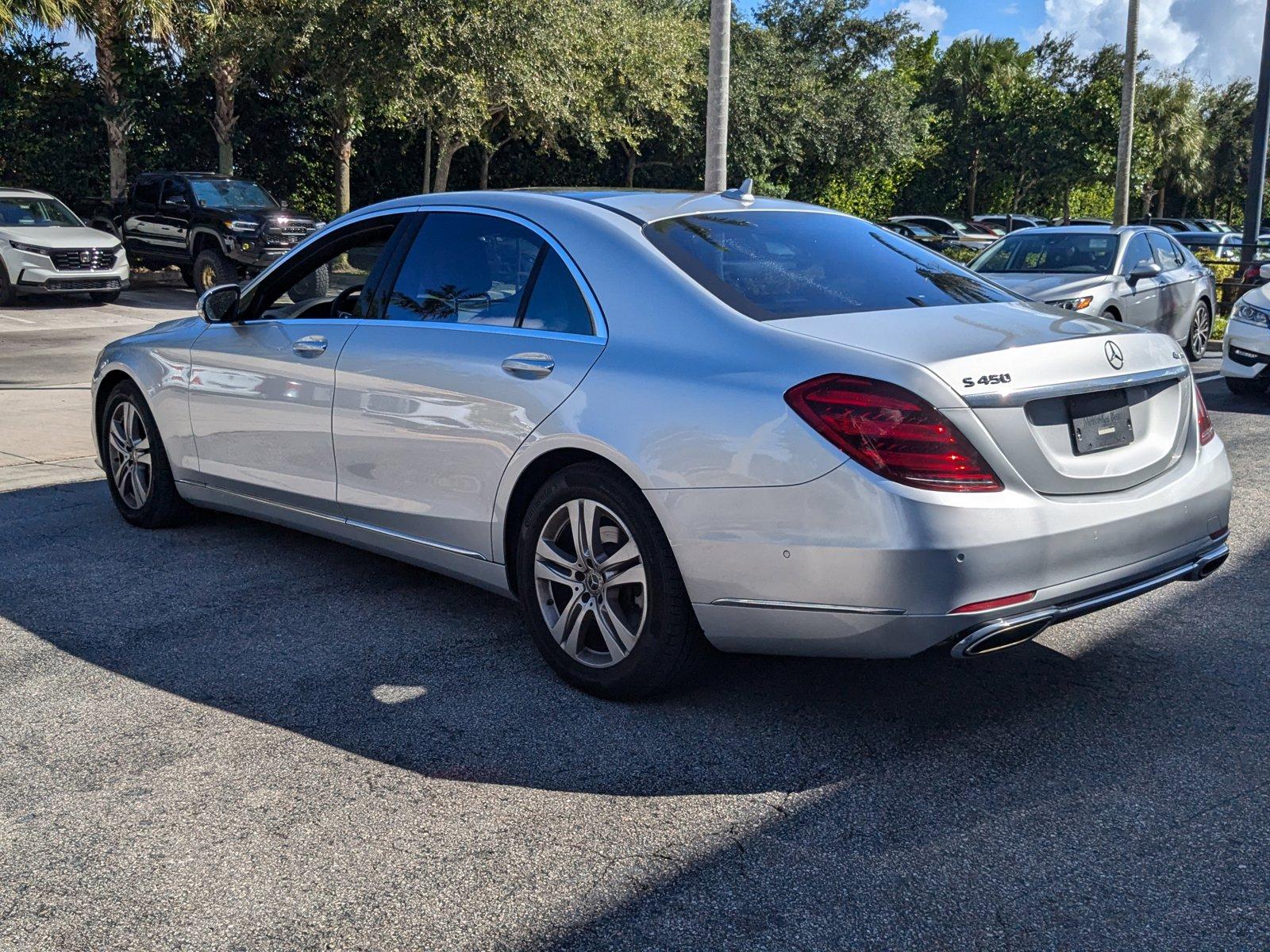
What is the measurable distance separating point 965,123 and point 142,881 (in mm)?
46680

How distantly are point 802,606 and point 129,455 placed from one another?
400cm

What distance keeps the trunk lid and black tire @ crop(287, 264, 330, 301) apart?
9.37 feet

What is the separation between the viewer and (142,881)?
10.0 feet

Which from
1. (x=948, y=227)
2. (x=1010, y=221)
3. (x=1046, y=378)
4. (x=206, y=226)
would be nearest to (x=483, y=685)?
(x=1046, y=378)

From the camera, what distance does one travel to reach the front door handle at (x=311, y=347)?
16.9 ft

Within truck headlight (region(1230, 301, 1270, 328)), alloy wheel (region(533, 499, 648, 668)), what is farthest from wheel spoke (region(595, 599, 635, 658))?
truck headlight (region(1230, 301, 1270, 328))

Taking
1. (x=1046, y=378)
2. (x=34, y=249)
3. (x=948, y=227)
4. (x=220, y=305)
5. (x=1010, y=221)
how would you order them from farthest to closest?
1. (x=1010, y=221)
2. (x=948, y=227)
3. (x=34, y=249)
4. (x=220, y=305)
5. (x=1046, y=378)

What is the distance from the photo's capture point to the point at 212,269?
20.9 metres

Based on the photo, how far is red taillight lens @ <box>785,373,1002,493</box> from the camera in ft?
11.4

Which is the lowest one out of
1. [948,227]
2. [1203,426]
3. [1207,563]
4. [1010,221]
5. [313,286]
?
[1207,563]

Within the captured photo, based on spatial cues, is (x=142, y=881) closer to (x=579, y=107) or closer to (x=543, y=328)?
(x=543, y=328)

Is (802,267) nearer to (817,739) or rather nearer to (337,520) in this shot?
(817,739)

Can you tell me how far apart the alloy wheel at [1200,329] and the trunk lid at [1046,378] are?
440 inches

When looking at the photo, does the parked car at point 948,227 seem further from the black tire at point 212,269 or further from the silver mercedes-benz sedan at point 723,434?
the silver mercedes-benz sedan at point 723,434
